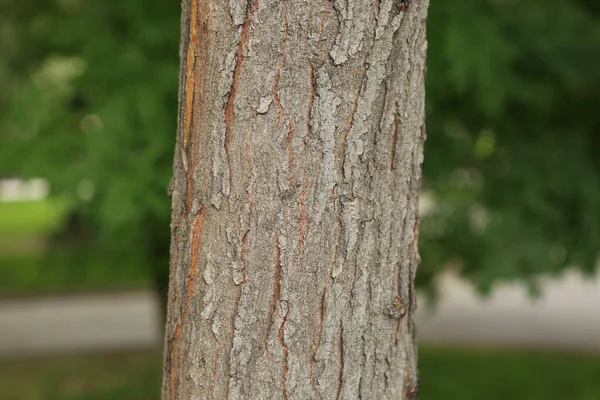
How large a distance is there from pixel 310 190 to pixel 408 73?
30cm

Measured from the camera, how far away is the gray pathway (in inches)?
410

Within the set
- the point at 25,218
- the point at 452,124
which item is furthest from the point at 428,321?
the point at 25,218

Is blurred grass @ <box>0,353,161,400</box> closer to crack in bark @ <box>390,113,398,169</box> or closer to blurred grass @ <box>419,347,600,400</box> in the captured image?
blurred grass @ <box>419,347,600,400</box>

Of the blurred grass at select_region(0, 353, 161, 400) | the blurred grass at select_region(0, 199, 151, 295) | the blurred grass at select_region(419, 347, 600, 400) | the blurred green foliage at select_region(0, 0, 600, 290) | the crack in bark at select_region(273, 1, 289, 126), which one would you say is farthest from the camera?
the blurred grass at select_region(0, 353, 161, 400)

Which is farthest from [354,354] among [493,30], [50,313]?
[50,313]

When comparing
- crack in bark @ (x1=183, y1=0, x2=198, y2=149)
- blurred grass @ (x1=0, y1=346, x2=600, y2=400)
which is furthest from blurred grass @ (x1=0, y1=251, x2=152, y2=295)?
crack in bark @ (x1=183, y1=0, x2=198, y2=149)

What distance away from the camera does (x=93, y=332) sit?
10.9m

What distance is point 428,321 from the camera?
11.3 meters

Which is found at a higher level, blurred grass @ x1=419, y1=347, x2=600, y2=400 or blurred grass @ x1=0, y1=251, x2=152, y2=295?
blurred grass @ x1=0, y1=251, x2=152, y2=295

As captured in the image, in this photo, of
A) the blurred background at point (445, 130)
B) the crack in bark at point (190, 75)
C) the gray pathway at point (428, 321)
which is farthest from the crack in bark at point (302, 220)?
the gray pathway at point (428, 321)

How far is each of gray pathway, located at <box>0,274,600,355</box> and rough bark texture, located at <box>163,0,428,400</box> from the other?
840 centimetres

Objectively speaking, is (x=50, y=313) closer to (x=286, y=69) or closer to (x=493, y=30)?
(x=493, y=30)

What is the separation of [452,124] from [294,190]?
3.43 meters

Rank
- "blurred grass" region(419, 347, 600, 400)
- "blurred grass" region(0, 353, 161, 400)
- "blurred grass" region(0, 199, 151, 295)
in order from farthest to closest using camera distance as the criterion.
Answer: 1. "blurred grass" region(0, 353, 161, 400)
2. "blurred grass" region(419, 347, 600, 400)
3. "blurred grass" region(0, 199, 151, 295)
